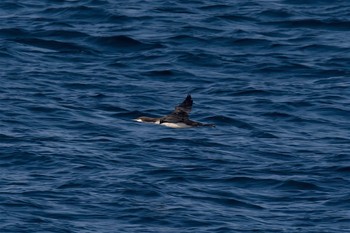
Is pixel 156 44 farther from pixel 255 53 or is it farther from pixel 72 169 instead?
pixel 72 169

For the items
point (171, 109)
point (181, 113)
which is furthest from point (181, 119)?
point (171, 109)

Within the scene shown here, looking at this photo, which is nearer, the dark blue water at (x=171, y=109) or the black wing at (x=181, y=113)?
the dark blue water at (x=171, y=109)

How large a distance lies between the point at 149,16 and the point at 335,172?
14993mm

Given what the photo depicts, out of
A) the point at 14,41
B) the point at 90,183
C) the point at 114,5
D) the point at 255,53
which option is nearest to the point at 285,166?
the point at 90,183

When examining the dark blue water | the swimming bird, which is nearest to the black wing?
the swimming bird

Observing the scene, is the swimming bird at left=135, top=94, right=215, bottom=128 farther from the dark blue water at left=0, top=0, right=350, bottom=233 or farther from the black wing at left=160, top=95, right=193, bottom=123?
the dark blue water at left=0, top=0, right=350, bottom=233

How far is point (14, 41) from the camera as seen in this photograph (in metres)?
40.7

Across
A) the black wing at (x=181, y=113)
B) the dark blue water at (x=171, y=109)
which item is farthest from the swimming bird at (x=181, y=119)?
the dark blue water at (x=171, y=109)

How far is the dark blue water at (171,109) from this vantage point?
90.7ft

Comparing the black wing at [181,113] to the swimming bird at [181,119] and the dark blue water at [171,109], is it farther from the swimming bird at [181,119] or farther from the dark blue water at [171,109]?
the dark blue water at [171,109]

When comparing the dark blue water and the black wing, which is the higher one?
the black wing

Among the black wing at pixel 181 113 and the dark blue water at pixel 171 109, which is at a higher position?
the black wing at pixel 181 113

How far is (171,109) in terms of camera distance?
1362 inches

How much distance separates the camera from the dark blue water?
27.6 meters
